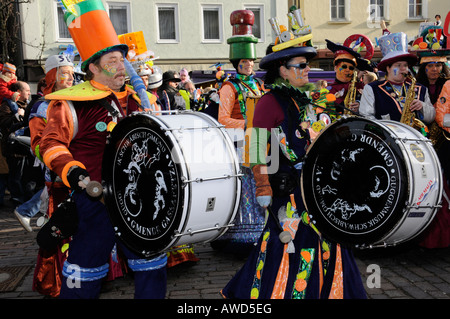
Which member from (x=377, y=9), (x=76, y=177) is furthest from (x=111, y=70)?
(x=377, y=9)

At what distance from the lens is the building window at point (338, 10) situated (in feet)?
73.0

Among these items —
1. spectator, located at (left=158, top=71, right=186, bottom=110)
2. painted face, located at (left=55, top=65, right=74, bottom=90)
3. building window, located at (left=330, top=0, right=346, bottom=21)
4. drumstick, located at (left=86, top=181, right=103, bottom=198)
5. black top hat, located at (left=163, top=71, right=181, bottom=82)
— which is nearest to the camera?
drumstick, located at (left=86, top=181, right=103, bottom=198)

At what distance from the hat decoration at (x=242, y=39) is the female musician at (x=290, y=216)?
7.25ft

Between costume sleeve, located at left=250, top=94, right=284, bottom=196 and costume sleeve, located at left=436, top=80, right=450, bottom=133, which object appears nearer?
costume sleeve, located at left=250, top=94, right=284, bottom=196

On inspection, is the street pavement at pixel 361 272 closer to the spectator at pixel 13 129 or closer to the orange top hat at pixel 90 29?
the orange top hat at pixel 90 29

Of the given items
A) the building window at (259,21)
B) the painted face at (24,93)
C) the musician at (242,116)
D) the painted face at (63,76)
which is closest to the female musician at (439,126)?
the musician at (242,116)

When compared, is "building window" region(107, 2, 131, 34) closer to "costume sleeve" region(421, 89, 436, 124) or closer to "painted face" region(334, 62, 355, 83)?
"painted face" region(334, 62, 355, 83)

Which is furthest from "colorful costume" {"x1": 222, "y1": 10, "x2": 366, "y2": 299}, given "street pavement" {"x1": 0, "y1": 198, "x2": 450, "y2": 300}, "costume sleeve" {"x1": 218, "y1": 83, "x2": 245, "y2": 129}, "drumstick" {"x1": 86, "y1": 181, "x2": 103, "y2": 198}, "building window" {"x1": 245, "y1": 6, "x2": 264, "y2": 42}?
"building window" {"x1": 245, "y1": 6, "x2": 264, "y2": 42}

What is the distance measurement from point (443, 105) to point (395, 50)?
73 centimetres

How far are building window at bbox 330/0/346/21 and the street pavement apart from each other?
18330 millimetres

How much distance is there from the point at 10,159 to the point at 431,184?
299 inches

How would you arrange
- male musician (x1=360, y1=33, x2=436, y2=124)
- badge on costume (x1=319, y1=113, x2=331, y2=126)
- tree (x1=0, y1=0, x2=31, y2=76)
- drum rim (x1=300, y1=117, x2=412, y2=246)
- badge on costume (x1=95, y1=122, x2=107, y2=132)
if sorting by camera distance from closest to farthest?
drum rim (x1=300, y1=117, x2=412, y2=246) < badge on costume (x1=95, y1=122, x2=107, y2=132) < badge on costume (x1=319, y1=113, x2=331, y2=126) < male musician (x1=360, y1=33, x2=436, y2=124) < tree (x1=0, y1=0, x2=31, y2=76)

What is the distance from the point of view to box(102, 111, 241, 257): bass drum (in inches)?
105

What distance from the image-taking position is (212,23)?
2158cm
